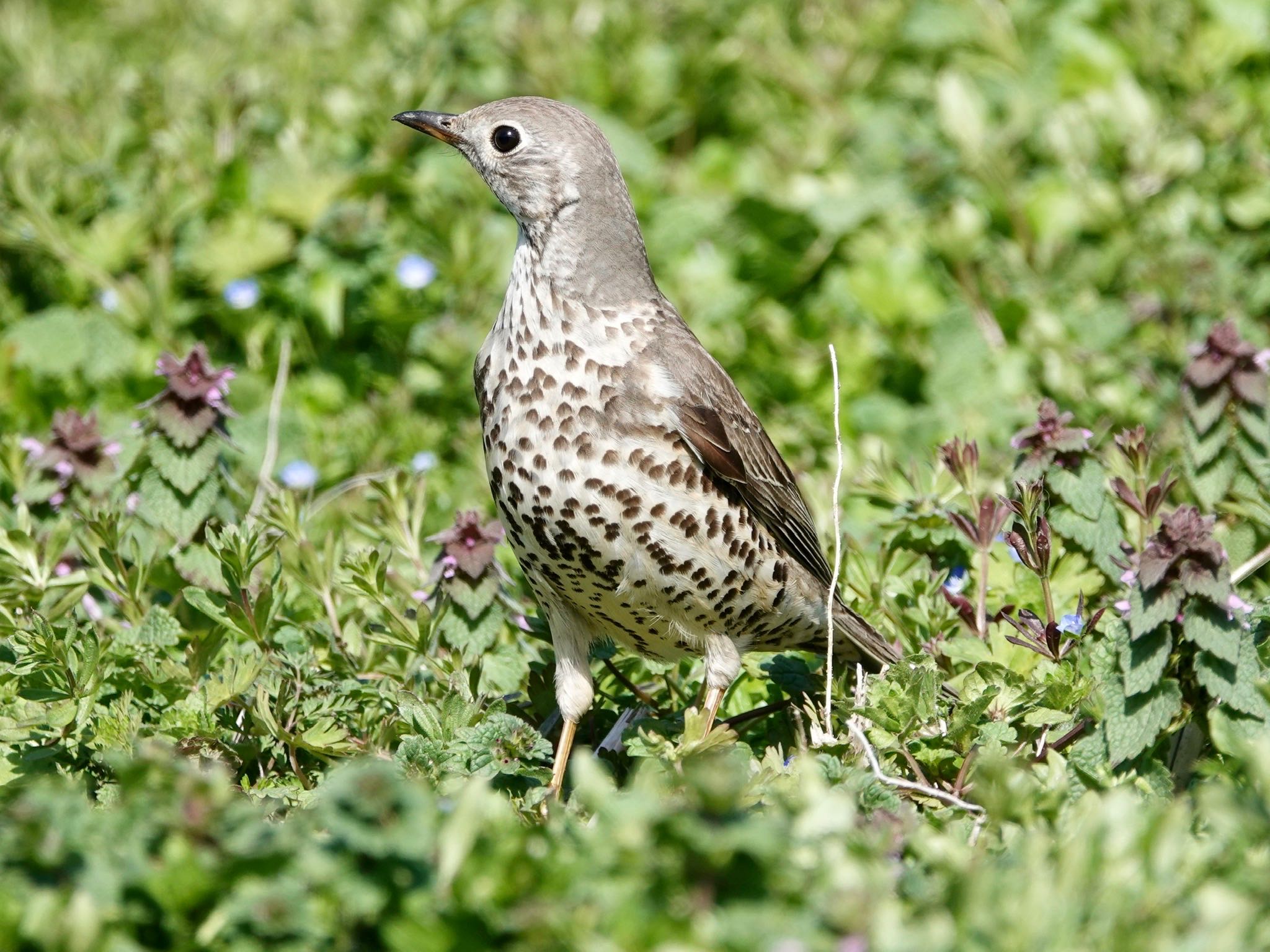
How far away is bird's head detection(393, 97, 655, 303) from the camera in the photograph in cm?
435

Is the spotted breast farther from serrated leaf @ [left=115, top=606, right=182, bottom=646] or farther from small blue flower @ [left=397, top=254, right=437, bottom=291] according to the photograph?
small blue flower @ [left=397, top=254, right=437, bottom=291]

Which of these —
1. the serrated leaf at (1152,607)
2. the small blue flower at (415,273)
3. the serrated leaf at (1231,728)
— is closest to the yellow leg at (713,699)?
the serrated leaf at (1152,607)

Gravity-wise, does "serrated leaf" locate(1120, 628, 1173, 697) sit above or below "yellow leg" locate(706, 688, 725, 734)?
above

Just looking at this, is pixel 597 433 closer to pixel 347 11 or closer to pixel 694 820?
pixel 694 820

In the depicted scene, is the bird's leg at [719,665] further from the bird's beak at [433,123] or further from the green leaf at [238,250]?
the green leaf at [238,250]

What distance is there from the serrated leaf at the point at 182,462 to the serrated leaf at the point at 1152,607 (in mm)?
2668

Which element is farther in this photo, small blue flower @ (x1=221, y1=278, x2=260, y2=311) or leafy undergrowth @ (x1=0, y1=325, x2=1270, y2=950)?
small blue flower @ (x1=221, y1=278, x2=260, y2=311)

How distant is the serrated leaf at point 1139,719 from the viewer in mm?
3496

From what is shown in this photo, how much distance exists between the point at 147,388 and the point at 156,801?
3.96m

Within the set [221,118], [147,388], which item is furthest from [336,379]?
[221,118]

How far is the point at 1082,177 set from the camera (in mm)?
7441

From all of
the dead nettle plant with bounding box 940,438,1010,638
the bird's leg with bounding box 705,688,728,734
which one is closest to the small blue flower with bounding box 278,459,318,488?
the bird's leg with bounding box 705,688,728,734

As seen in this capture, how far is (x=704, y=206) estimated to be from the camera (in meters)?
7.64

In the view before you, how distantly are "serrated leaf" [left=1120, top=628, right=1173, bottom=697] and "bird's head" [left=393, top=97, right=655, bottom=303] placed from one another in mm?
1663
